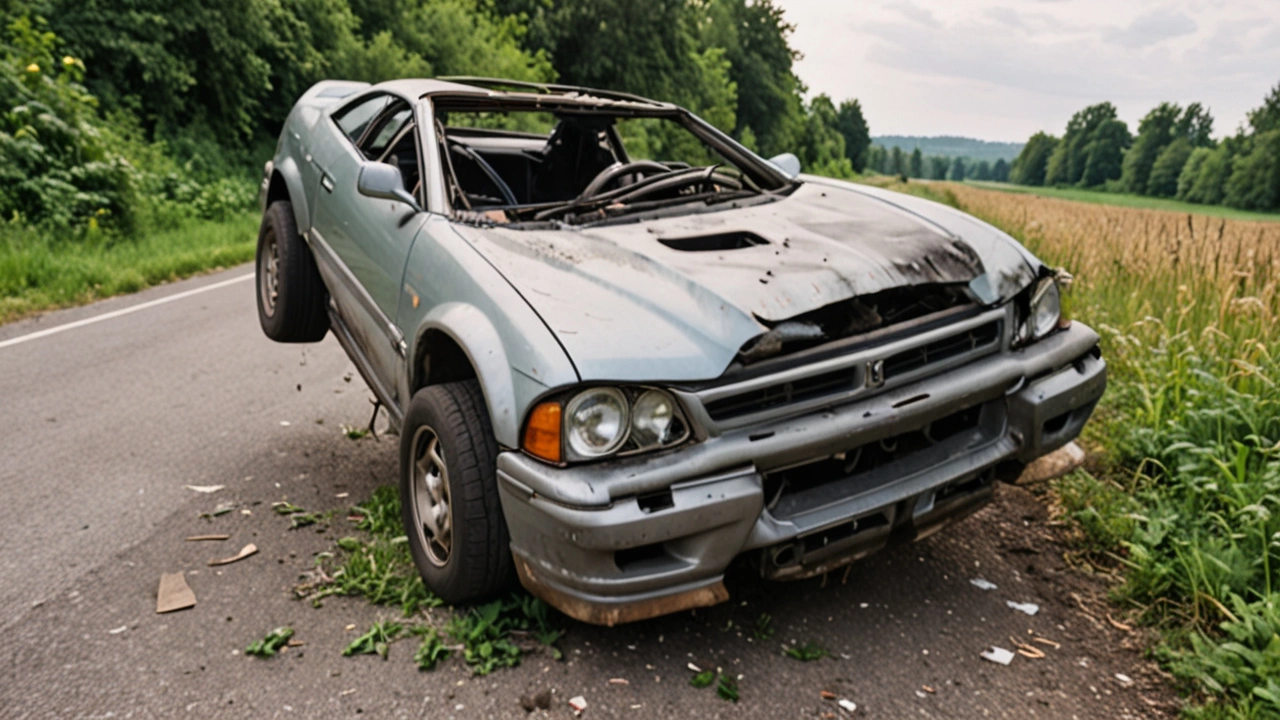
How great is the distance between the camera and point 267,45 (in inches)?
729

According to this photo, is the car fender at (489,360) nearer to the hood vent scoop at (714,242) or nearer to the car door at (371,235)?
the car door at (371,235)

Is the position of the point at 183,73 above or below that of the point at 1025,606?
above

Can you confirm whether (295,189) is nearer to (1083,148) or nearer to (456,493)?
(456,493)

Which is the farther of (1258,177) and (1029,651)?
A: (1258,177)

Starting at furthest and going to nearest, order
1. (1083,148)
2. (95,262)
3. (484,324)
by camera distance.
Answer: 1. (1083,148)
2. (95,262)
3. (484,324)

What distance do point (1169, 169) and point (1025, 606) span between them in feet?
301

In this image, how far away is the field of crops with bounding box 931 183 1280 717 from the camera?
2.62 meters

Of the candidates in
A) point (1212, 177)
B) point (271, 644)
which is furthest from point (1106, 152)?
point (271, 644)

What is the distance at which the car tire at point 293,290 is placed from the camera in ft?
15.8

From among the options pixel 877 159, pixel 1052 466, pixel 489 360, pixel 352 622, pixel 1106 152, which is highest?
pixel 489 360

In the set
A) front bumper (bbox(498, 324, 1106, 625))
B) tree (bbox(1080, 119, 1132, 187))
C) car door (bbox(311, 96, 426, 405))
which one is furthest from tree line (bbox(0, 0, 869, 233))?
tree (bbox(1080, 119, 1132, 187))

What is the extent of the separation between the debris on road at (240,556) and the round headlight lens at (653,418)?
1.78 metres

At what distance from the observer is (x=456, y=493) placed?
8.65 feet

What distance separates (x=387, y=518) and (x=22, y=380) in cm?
343
